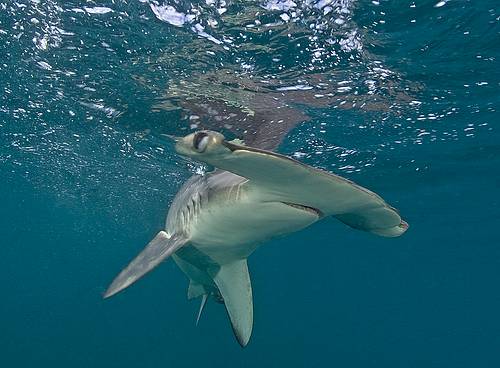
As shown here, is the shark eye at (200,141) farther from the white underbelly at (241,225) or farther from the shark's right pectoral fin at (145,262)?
the shark's right pectoral fin at (145,262)

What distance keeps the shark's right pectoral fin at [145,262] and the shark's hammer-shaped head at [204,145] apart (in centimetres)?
204

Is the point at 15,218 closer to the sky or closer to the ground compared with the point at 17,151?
closer to the ground

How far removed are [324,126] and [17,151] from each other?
16121 mm

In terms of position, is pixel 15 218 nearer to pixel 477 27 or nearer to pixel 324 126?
pixel 324 126

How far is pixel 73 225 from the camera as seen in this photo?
60.5 m

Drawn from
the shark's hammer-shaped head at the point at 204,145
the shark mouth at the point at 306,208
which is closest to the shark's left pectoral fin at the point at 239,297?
the shark mouth at the point at 306,208

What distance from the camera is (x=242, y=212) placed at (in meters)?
4.41

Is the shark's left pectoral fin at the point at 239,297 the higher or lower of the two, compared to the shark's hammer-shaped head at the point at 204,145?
lower

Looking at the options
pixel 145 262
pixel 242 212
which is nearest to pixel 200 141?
pixel 242 212

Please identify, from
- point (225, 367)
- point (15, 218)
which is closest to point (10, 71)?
point (225, 367)

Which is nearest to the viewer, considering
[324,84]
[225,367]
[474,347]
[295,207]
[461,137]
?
[295,207]

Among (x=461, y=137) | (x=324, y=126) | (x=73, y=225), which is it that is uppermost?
(x=324, y=126)

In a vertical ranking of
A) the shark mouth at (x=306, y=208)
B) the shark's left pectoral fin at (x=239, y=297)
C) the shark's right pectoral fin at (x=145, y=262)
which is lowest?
the shark's left pectoral fin at (x=239, y=297)

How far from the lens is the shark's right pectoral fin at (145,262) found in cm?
469
